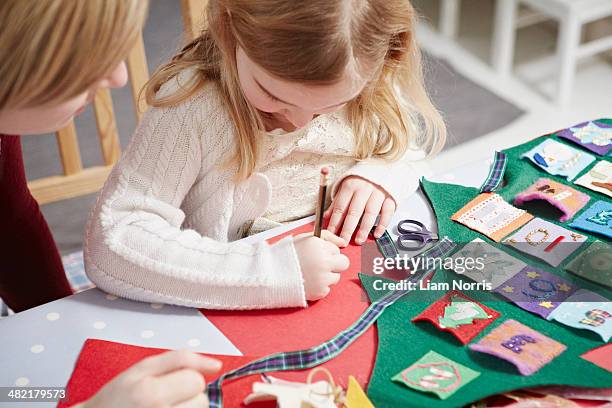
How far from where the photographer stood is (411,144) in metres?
1.38

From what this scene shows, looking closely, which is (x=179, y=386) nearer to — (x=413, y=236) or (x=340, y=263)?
(x=340, y=263)

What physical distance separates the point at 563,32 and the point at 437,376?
208 cm

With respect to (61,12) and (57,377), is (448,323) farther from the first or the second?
(61,12)

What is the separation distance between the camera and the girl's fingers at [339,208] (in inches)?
47.6

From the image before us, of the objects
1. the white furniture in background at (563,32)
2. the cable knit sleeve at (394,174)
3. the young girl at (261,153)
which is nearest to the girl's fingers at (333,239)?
the young girl at (261,153)

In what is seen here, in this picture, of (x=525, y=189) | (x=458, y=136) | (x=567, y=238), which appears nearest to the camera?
(x=567, y=238)

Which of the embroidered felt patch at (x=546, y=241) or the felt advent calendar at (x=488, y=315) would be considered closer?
the felt advent calendar at (x=488, y=315)

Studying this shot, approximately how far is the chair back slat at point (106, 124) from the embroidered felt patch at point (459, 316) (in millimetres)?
1123

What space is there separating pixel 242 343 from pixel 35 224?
0.65 metres

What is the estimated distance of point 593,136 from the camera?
4.42ft

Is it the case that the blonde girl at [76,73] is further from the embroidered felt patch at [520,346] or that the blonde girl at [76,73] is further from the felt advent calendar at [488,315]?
the embroidered felt patch at [520,346]

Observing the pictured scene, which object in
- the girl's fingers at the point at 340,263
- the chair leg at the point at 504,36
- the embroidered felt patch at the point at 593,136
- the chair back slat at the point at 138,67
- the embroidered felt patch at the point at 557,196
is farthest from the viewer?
the chair leg at the point at 504,36

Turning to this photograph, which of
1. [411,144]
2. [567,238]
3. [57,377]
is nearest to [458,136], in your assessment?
[411,144]

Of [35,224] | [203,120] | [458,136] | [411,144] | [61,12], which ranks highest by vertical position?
[61,12]
